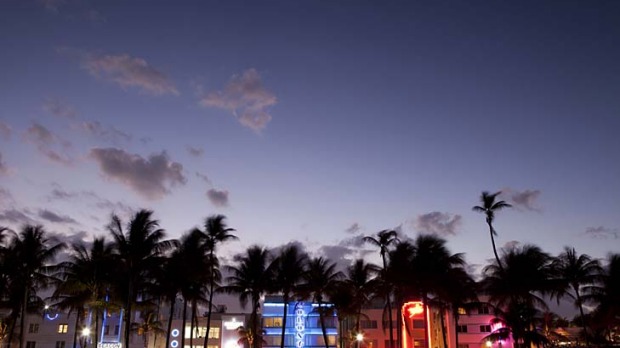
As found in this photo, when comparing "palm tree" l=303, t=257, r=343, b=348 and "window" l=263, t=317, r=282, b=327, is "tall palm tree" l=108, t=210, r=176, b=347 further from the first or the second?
"window" l=263, t=317, r=282, b=327

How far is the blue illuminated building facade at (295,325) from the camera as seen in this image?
242ft

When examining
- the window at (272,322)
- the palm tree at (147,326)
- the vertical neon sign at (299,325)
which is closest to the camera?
the palm tree at (147,326)

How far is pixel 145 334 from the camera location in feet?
231

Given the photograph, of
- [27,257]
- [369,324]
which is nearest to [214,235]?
[27,257]

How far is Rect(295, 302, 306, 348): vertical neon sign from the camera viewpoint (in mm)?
71562

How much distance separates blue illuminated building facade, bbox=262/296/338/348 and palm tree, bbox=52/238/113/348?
30.5 metres

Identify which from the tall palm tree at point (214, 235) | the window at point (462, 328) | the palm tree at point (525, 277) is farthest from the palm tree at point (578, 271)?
the tall palm tree at point (214, 235)

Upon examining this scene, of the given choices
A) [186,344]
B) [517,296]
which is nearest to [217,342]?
[186,344]

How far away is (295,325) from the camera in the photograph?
73812 mm

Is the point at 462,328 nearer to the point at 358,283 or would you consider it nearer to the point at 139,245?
the point at 358,283

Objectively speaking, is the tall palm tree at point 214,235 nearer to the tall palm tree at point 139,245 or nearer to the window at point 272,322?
the tall palm tree at point 139,245

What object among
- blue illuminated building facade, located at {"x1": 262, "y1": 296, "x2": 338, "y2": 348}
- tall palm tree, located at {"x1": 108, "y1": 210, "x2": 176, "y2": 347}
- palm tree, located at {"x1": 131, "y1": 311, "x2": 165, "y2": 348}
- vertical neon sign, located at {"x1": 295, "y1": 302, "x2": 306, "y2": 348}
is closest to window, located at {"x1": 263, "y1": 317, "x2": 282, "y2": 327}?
blue illuminated building facade, located at {"x1": 262, "y1": 296, "x2": 338, "y2": 348}

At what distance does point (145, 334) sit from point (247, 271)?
26721 mm

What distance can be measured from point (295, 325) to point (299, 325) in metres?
0.88
